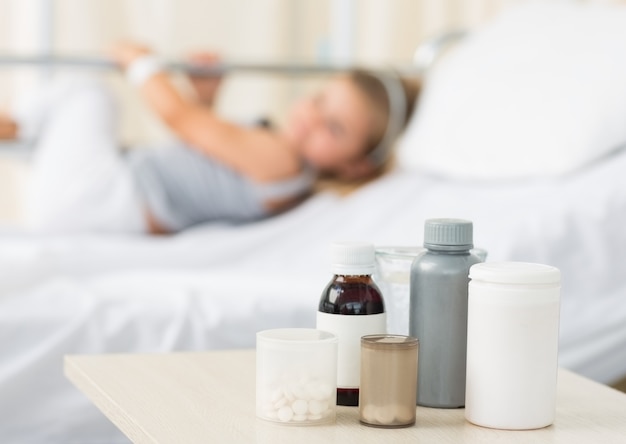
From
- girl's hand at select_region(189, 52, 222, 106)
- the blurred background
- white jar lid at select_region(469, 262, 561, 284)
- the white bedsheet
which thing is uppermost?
the blurred background

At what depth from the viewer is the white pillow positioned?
143 cm

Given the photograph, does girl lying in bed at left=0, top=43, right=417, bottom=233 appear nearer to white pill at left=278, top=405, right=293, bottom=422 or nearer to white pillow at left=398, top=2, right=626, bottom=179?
white pillow at left=398, top=2, right=626, bottom=179

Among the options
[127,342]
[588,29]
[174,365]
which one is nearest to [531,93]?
[588,29]

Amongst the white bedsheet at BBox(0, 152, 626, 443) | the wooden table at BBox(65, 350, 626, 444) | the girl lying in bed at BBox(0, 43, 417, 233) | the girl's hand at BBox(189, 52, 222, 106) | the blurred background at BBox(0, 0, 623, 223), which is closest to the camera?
the wooden table at BBox(65, 350, 626, 444)

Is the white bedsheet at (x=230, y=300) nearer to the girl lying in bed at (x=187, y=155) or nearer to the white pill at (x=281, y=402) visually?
the girl lying in bed at (x=187, y=155)

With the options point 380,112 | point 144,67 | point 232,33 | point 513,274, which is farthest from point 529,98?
point 232,33

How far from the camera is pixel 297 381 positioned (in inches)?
27.0

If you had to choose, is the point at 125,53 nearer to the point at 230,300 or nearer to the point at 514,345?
the point at 230,300

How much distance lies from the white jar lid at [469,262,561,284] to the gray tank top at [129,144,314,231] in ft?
4.19

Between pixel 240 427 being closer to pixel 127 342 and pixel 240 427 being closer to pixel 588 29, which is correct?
pixel 127 342

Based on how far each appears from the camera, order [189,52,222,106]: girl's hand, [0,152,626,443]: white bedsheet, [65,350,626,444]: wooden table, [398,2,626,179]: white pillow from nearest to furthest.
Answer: [65,350,626,444]: wooden table
[0,152,626,443]: white bedsheet
[398,2,626,179]: white pillow
[189,52,222,106]: girl's hand

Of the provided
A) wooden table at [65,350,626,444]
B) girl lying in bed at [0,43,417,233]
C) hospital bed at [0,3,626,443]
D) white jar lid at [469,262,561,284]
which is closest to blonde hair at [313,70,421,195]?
girl lying in bed at [0,43,417,233]

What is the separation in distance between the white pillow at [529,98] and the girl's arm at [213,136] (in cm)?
27

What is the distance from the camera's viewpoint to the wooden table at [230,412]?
2.18 feet
